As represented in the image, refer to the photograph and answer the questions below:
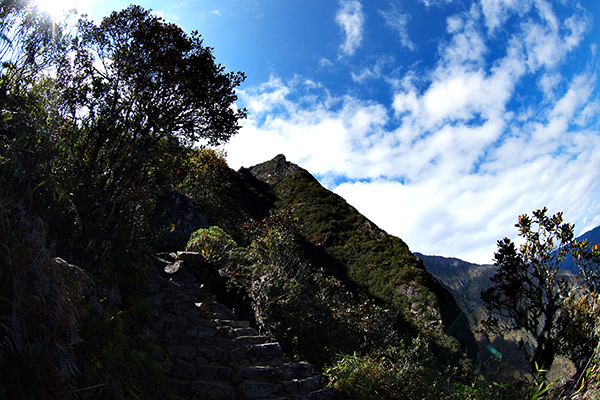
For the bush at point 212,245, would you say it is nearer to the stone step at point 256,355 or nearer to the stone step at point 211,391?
the stone step at point 256,355

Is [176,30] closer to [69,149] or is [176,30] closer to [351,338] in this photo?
[69,149]

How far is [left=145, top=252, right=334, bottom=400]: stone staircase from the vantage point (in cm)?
504

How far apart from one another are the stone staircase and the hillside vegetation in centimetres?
38

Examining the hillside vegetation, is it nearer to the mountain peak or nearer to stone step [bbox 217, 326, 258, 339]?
stone step [bbox 217, 326, 258, 339]

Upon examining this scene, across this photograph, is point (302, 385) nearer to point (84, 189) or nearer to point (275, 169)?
point (84, 189)

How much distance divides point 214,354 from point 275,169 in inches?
2046

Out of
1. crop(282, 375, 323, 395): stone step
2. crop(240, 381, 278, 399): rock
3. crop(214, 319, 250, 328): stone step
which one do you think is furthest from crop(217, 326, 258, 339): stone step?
crop(282, 375, 323, 395): stone step

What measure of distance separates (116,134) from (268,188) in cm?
4284

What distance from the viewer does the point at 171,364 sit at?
15.8 ft

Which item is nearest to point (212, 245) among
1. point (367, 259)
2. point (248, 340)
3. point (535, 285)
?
point (248, 340)

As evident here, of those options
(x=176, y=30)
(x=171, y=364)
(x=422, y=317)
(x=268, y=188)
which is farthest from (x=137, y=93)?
(x=268, y=188)

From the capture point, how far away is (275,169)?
56938 mm

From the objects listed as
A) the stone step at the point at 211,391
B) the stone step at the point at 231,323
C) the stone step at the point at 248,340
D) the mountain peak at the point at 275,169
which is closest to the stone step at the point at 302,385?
the stone step at the point at 211,391

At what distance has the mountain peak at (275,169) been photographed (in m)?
54.3
